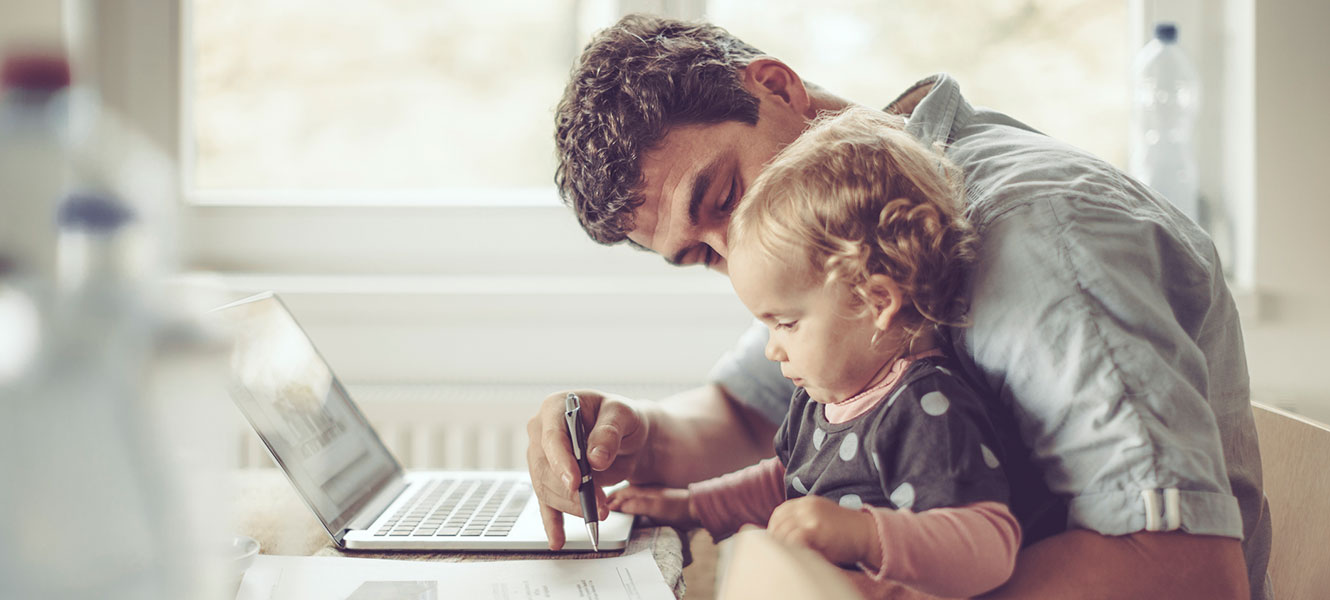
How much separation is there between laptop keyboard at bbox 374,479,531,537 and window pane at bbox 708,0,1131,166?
1212mm

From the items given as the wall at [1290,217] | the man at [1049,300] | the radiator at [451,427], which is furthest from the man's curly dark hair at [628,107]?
the wall at [1290,217]

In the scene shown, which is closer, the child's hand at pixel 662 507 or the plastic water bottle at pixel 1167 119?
the child's hand at pixel 662 507

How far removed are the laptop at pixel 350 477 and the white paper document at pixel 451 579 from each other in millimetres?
52

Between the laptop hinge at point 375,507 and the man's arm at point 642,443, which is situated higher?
the man's arm at point 642,443

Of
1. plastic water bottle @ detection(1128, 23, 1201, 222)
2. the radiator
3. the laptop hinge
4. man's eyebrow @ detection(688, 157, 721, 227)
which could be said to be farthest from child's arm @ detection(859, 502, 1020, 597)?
plastic water bottle @ detection(1128, 23, 1201, 222)

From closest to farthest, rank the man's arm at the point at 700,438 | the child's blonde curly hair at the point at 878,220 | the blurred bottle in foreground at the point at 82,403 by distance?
the blurred bottle in foreground at the point at 82,403
the child's blonde curly hair at the point at 878,220
the man's arm at the point at 700,438

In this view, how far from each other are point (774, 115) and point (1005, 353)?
43cm

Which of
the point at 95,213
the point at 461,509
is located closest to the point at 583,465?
the point at 461,509

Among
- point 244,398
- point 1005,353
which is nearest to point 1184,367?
point 1005,353

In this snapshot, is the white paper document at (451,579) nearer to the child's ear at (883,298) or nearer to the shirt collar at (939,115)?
the child's ear at (883,298)

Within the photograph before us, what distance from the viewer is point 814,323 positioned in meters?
0.80

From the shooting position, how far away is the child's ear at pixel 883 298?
75 cm

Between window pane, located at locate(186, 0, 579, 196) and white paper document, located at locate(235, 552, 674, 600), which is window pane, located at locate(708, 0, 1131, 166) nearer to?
window pane, located at locate(186, 0, 579, 196)

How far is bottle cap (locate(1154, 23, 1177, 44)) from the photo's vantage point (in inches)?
70.2
